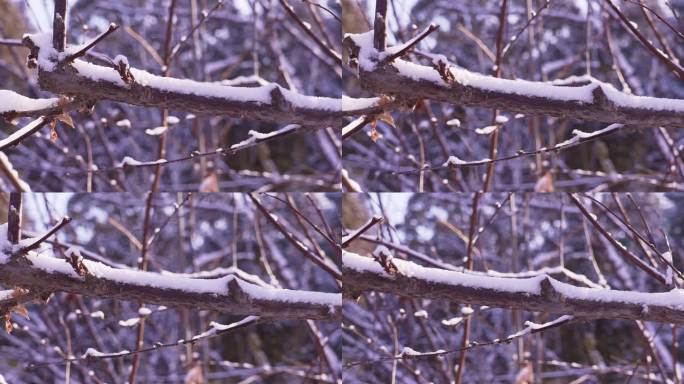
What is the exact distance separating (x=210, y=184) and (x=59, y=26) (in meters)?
0.62

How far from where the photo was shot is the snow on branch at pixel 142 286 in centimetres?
137

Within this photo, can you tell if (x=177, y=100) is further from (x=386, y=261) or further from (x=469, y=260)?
(x=469, y=260)

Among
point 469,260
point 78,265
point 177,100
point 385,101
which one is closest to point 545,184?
point 469,260

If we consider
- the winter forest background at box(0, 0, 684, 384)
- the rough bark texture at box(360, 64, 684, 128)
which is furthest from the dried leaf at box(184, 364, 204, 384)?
the rough bark texture at box(360, 64, 684, 128)

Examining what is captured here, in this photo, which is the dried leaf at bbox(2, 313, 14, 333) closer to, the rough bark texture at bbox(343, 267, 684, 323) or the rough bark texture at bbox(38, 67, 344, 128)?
the rough bark texture at bbox(38, 67, 344, 128)

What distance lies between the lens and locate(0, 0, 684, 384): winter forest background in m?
1.47

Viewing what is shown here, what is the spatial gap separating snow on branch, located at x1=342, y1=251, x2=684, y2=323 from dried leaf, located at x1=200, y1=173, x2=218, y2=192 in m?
0.50

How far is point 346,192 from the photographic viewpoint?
1786 mm

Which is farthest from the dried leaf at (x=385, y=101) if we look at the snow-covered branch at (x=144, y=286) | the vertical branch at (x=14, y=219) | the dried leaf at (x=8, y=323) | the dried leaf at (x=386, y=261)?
the dried leaf at (x=8, y=323)

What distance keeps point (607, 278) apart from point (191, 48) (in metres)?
1.12

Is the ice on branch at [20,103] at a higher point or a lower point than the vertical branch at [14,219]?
higher

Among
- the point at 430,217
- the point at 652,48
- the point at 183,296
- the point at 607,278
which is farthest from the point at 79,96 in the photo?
the point at 607,278

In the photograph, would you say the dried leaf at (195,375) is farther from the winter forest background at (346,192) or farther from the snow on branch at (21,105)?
the snow on branch at (21,105)

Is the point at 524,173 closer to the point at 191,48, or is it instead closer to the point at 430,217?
the point at 430,217
